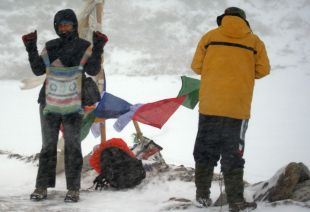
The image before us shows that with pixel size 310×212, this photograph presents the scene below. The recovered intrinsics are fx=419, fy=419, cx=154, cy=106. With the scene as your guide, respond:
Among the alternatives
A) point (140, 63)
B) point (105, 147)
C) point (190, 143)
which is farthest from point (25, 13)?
point (105, 147)

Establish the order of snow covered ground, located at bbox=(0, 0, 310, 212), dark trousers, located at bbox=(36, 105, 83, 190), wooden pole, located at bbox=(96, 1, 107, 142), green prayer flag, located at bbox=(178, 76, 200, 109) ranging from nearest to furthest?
dark trousers, located at bbox=(36, 105, 83, 190)
snow covered ground, located at bbox=(0, 0, 310, 212)
green prayer flag, located at bbox=(178, 76, 200, 109)
wooden pole, located at bbox=(96, 1, 107, 142)

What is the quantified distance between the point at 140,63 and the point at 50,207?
26872mm

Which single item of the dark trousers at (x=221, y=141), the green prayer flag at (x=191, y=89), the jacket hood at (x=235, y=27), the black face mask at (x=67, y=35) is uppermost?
the black face mask at (x=67, y=35)

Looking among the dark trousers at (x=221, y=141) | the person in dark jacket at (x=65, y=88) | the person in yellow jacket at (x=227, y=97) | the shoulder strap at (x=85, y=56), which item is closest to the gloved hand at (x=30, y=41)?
the person in dark jacket at (x=65, y=88)

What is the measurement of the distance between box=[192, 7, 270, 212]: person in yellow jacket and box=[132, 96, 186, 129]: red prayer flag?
60.6 inches

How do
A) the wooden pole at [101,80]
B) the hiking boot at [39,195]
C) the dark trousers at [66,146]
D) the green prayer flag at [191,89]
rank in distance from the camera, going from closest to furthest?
the hiking boot at [39,195]
the dark trousers at [66,146]
the green prayer flag at [191,89]
the wooden pole at [101,80]

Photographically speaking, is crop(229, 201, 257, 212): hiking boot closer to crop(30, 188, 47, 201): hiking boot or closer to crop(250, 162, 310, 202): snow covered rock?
crop(250, 162, 310, 202): snow covered rock

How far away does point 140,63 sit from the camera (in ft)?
96.7

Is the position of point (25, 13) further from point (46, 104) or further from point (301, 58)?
point (46, 104)

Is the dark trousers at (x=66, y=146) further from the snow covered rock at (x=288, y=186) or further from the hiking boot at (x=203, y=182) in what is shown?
the snow covered rock at (x=288, y=186)

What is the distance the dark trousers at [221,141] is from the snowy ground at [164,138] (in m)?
0.35

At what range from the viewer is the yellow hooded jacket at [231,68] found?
9.18 feet

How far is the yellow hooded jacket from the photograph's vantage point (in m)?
2.80

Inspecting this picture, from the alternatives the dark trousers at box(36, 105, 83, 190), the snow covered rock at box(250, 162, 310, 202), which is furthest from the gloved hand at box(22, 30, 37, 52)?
the snow covered rock at box(250, 162, 310, 202)
